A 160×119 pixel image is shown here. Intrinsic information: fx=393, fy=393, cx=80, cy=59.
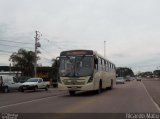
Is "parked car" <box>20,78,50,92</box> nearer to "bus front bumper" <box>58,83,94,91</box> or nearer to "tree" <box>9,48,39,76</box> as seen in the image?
"bus front bumper" <box>58,83,94,91</box>

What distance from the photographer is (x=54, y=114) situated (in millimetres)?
15953

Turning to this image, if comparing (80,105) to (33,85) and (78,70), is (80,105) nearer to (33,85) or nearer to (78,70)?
(78,70)

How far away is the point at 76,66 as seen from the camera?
Result: 29.8 m

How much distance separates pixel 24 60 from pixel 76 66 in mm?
62535

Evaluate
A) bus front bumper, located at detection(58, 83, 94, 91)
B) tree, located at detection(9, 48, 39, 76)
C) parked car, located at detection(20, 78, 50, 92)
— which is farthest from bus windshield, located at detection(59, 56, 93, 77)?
tree, located at detection(9, 48, 39, 76)

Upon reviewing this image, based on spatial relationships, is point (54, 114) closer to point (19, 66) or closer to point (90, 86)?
point (90, 86)

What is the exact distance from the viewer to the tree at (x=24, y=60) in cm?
9088

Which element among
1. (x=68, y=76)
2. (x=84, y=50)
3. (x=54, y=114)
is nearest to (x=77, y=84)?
(x=68, y=76)

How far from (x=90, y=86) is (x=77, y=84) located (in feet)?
3.26

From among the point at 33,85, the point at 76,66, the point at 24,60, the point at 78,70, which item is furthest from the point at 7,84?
the point at 24,60

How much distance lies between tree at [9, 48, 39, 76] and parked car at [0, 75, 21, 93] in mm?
46499

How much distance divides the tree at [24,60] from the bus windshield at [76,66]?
6083 cm

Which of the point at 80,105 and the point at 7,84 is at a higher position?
the point at 7,84

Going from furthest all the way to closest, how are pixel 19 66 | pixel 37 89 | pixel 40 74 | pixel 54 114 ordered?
pixel 19 66 < pixel 40 74 < pixel 37 89 < pixel 54 114
